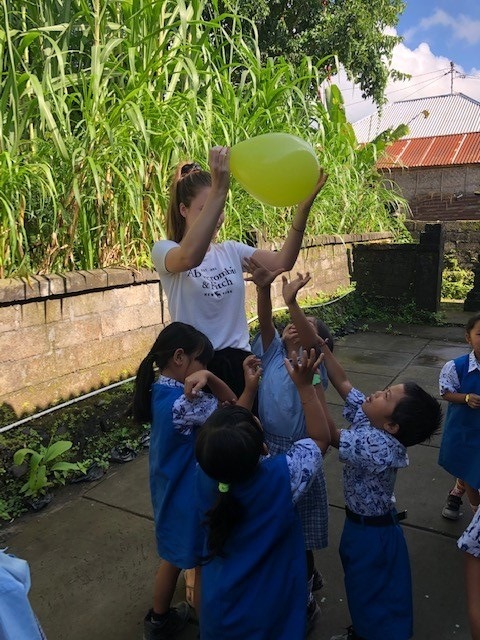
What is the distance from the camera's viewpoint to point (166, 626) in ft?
6.02

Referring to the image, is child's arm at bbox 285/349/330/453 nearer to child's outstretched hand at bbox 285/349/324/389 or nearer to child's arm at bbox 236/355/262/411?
child's outstretched hand at bbox 285/349/324/389

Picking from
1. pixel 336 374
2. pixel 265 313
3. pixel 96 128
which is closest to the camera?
pixel 336 374

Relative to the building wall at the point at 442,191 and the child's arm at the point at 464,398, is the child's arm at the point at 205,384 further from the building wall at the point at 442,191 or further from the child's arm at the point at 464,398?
the building wall at the point at 442,191

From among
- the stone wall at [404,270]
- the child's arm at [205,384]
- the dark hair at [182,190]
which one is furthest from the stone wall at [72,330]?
the stone wall at [404,270]

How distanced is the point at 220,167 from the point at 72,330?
6.56 feet

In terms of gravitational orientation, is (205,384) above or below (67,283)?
below

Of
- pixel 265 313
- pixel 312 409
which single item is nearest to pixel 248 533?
pixel 312 409

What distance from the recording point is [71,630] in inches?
74.7

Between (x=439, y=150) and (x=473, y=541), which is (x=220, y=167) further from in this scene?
(x=439, y=150)

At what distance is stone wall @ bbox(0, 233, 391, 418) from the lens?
2.96 metres

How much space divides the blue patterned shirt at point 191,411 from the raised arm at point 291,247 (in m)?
0.63

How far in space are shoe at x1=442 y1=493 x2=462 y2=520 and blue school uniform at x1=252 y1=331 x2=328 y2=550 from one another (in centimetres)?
97

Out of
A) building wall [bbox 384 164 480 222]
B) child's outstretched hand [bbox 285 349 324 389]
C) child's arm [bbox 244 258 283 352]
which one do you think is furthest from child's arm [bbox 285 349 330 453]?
building wall [bbox 384 164 480 222]

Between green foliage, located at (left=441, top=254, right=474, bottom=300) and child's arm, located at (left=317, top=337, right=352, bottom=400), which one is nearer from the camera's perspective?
child's arm, located at (left=317, top=337, right=352, bottom=400)
